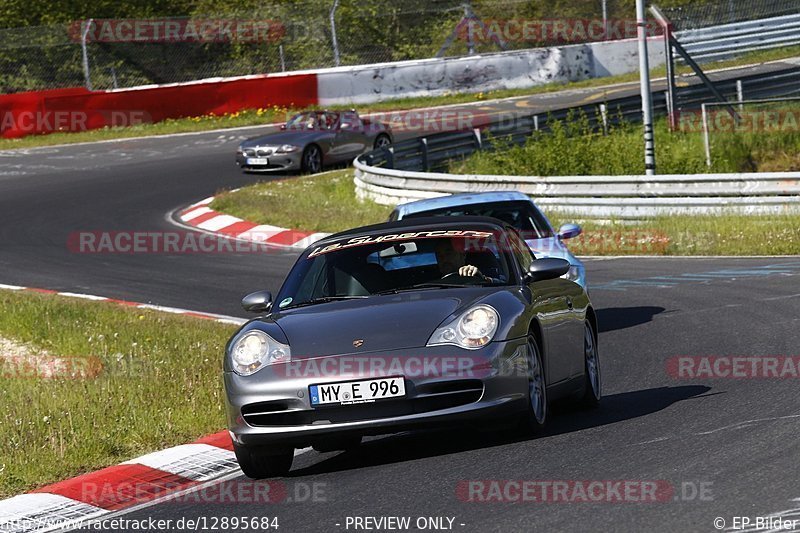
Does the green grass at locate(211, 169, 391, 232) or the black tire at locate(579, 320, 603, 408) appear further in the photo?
the green grass at locate(211, 169, 391, 232)

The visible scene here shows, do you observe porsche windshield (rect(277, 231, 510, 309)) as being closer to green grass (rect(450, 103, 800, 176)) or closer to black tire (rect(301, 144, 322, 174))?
green grass (rect(450, 103, 800, 176))

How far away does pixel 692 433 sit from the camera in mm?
7805

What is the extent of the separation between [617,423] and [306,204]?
1779cm

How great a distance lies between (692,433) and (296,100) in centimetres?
3238

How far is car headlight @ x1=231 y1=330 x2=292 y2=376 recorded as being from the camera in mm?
7723

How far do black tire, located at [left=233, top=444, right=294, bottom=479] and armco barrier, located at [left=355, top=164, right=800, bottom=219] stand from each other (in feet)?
46.5

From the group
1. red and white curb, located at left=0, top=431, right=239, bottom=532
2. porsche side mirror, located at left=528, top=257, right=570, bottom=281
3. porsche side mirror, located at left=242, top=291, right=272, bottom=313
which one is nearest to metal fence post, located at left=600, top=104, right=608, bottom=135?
porsche side mirror, located at left=528, top=257, right=570, bottom=281

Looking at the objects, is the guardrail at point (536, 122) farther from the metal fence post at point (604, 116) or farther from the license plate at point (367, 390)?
the license plate at point (367, 390)

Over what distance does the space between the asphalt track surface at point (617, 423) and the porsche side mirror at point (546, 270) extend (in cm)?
90

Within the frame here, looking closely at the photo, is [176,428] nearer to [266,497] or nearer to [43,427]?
[43,427]

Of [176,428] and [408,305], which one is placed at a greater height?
[408,305]

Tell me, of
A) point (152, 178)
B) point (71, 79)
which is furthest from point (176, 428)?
point (71, 79)

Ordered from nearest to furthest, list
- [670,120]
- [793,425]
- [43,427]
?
[793,425], [43,427], [670,120]

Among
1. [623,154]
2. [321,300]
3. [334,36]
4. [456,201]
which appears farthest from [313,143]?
[321,300]
